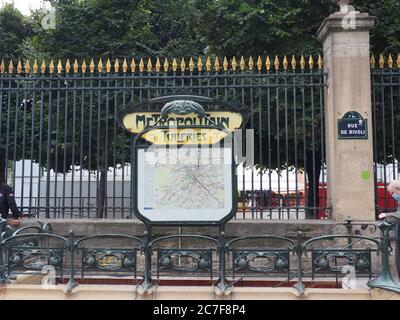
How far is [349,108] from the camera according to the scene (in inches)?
313

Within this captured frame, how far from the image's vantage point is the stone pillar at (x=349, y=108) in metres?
7.80

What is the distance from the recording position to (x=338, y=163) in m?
7.87

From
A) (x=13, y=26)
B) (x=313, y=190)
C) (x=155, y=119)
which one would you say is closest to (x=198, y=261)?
(x=155, y=119)

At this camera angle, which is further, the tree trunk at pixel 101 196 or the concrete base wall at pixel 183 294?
the tree trunk at pixel 101 196

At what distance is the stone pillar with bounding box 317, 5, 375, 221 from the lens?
7.80 m

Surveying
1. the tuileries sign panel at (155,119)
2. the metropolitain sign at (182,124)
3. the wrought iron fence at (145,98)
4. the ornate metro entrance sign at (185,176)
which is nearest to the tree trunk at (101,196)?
the wrought iron fence at (145,98)

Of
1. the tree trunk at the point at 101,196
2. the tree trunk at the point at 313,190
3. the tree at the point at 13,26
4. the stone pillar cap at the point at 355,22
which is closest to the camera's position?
the stone pillar cap at the point at 355,22

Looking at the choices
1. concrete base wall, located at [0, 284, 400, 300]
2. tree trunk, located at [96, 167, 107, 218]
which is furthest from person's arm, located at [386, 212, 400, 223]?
tree trunk, located at [96, 167, 107, 218]

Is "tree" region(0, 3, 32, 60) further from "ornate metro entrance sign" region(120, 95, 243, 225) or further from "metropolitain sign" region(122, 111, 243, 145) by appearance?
"ornate metro entrance sign" region(120, 95, 243, 225)

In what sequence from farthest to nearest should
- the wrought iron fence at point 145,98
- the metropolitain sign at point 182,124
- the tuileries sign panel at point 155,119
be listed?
the wrought iron fence at point 145,98 < the tuileries sign panel at point 155,119 < the metropolitain sign at point 182,124

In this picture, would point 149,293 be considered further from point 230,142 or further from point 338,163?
point 338,163

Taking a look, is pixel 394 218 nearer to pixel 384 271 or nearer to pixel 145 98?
pixel 384 271

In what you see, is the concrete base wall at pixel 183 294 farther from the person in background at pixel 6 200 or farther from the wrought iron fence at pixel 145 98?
the person in background at pixel 6 200

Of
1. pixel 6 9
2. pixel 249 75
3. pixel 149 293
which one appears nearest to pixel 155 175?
pixel 149 293
